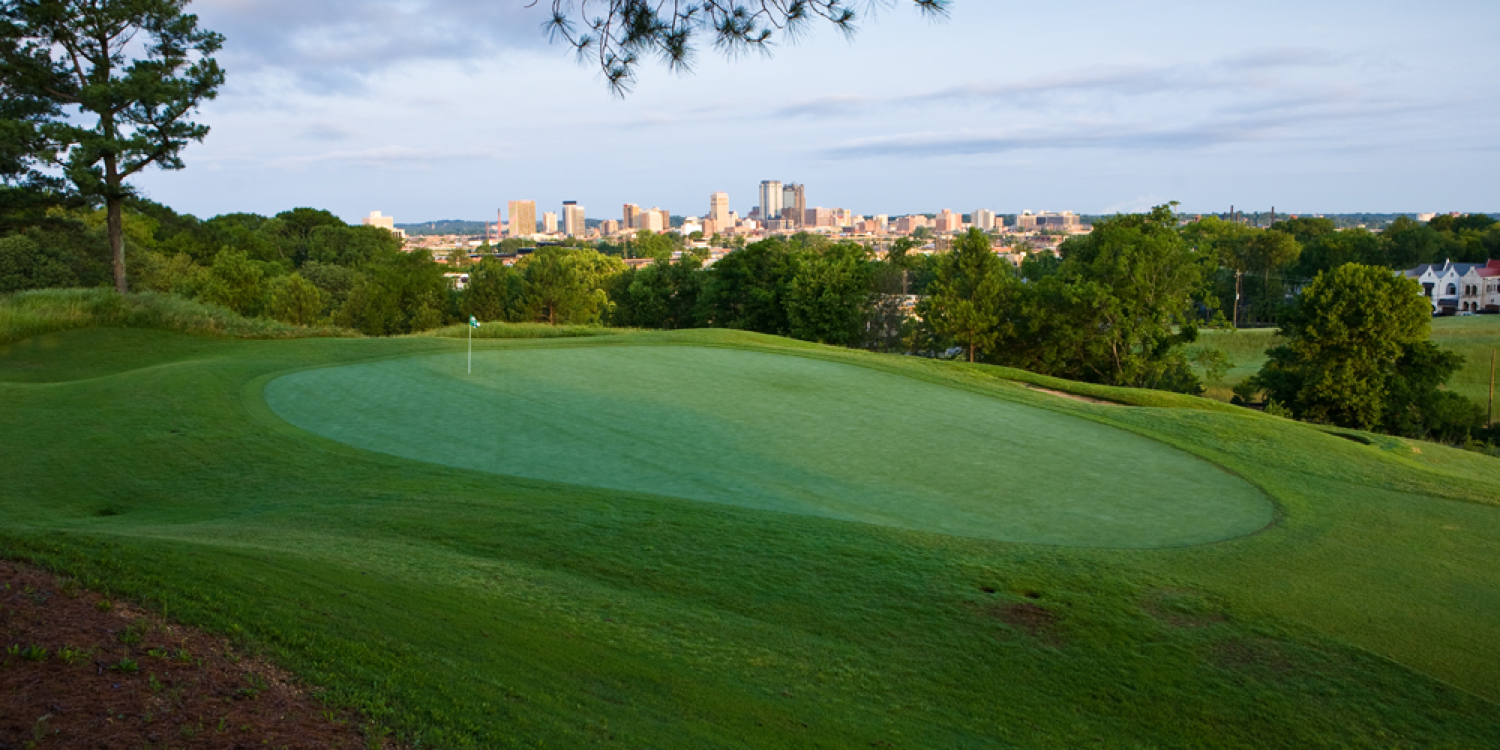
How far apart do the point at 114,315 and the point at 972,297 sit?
3284 cm

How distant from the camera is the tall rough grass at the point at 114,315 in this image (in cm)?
1848

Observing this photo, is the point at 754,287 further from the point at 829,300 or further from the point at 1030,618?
the point at 1030,618

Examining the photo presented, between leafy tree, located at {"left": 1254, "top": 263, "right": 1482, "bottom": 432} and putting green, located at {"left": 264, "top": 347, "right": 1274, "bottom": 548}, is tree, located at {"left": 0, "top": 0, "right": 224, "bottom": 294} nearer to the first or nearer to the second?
putting green, located at {"left": 264, "top": 347, "right": 1274, "bottom": 548}

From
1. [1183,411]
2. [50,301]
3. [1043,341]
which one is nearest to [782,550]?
[1183,411]

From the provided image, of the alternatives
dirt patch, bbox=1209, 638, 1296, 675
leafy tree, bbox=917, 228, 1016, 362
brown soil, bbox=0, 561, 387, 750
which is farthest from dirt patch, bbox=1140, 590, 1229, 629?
leafy tree, bbox=917, 228, 1016, 362

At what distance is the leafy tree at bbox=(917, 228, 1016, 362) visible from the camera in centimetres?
3981

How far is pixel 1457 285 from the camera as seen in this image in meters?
75.1

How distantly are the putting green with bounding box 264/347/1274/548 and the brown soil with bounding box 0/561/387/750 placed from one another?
5186 millimetres

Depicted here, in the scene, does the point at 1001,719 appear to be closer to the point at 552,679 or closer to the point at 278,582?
the point at 552,679

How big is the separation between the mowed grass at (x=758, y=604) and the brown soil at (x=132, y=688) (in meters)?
0.24

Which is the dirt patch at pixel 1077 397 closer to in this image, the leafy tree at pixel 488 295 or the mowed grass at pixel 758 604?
the mowed grass at pixel 758 604

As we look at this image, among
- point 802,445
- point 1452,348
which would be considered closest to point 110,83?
point 802,445

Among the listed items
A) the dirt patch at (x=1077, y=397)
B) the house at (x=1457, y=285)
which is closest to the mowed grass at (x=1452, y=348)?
the house at (x=1457, y=285)

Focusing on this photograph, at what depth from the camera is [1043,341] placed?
4016 cm
